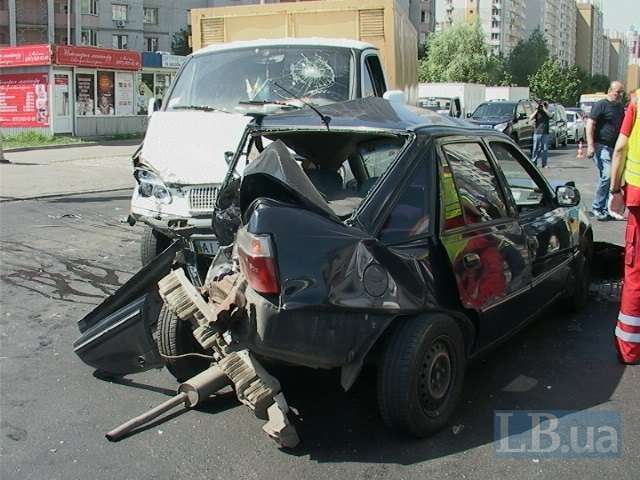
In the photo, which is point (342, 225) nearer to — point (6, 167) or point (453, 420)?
point (453, 420)

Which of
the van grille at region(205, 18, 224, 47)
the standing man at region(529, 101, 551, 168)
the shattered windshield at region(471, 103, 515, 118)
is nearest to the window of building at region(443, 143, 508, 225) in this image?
the van grille at region(205, 18, 224, 47)

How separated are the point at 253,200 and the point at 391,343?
1.01 metres

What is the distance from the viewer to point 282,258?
11.2 ft

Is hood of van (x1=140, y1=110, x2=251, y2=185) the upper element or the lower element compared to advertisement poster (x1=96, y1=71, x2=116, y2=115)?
lower

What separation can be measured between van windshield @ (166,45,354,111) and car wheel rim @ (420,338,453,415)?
3.97 meters

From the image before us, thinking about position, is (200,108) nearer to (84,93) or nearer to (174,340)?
(174,340)

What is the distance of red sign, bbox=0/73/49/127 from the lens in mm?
27766

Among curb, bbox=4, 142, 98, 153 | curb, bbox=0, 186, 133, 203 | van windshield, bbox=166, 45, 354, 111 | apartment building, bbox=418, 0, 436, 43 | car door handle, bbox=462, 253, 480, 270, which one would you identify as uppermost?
apartment building, bbox=418, 0, 436, 43

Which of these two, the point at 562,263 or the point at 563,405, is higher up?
the point at 562,263

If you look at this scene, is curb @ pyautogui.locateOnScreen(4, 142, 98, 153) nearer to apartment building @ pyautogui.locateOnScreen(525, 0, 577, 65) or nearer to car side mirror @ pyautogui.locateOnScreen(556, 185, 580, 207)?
car side mirror @ pyautogui.locateOnScreen(556, 185, 580, 207)

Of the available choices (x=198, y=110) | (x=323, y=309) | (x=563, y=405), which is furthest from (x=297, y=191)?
(x=198, y=110)

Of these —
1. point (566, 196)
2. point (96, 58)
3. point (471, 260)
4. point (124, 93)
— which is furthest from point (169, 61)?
point (471, 260)

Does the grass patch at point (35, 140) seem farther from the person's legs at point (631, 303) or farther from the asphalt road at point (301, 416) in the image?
the person's legs at point (631, 303)

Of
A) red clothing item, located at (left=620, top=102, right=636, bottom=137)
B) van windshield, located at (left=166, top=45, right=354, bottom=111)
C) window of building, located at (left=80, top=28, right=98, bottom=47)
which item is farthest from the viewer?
window of building, located at (left=80, top=28, right=98, bottom=47)
